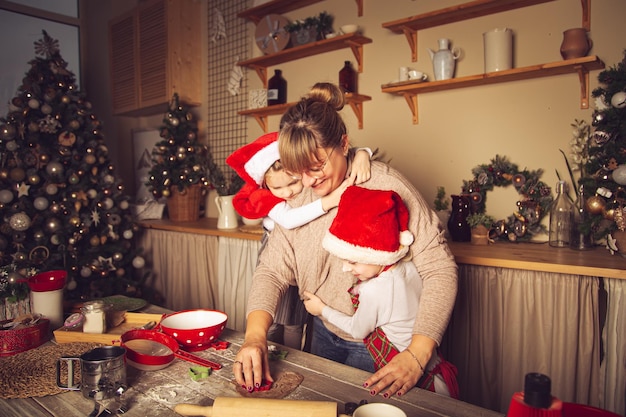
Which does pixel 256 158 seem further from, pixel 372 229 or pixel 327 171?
pixel 372 229

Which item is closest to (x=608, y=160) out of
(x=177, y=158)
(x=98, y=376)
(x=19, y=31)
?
(x=98, y=376)

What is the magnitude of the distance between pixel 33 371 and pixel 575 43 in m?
2.46

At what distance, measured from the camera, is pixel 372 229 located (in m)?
1.23

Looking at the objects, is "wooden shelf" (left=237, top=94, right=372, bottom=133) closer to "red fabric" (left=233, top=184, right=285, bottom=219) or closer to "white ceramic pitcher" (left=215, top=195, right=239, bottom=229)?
"white ceramic pitcher" (left=215, top=195, right=239, bottom=229)

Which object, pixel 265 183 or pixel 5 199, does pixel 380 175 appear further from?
pixel 5 199

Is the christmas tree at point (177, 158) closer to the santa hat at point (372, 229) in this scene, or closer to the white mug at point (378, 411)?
the santa hat at point (372, 229)

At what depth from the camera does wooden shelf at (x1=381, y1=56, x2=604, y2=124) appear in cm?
215

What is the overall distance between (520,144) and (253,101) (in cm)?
202

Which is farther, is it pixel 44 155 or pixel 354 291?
pixel 44 155

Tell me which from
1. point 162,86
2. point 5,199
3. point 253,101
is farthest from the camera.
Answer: point 162,86

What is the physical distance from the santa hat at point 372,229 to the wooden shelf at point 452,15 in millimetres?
1628

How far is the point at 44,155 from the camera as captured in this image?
10.7 feet

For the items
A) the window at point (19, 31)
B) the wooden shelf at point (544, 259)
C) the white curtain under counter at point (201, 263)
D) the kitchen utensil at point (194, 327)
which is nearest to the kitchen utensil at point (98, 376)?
the kitchen utensil at point (194, 327)

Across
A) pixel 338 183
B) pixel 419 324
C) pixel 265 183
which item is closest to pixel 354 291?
pixel 419 324
